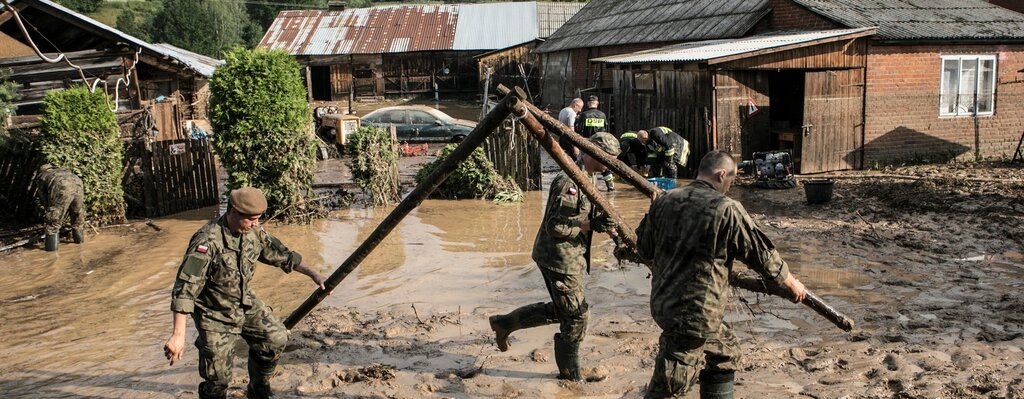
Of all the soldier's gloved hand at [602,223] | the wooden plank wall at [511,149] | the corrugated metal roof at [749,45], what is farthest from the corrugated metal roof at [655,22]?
the soldier's gloved hand at [602,223]

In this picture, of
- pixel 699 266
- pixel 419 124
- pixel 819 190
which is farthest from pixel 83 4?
pixel 699 266

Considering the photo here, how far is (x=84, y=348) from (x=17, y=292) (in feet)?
8.83

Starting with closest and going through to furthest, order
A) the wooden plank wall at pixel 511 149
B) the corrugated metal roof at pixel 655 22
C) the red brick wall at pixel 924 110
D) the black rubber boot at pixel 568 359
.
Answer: the black rubber boot at pixel 568 359 < the wooden plank wall at pixel 511 149 < the red brick wall at pixel 924 110 < the corrugated metal roof at pixel 655 22

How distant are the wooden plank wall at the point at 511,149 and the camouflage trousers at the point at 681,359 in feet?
33.0

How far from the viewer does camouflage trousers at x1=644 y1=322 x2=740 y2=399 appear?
4.70m

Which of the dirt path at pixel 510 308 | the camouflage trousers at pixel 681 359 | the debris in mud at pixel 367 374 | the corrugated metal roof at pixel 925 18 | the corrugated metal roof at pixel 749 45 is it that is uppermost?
the corrugated metal roof at pixel 925 18

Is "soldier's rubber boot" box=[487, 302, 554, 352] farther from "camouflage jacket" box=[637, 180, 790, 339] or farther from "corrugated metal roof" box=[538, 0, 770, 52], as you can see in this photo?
"corrugated metal roof" box=[538, 0, 770, 52]

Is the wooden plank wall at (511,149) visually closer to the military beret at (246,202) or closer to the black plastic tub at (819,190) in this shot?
the black plastic tub at (819,190)

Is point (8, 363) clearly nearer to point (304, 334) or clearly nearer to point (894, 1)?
point (304, 334)

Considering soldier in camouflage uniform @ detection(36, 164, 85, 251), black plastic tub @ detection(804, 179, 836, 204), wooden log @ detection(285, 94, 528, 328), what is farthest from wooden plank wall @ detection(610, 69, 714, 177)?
wooden log @ detection(285, 94, 528, 328)

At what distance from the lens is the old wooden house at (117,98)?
13.2 metres

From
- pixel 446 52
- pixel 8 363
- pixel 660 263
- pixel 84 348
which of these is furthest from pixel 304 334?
pixel 446 52

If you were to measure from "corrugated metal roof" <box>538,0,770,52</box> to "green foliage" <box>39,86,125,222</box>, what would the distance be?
14617 millimetres

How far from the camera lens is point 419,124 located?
76.3 ft
